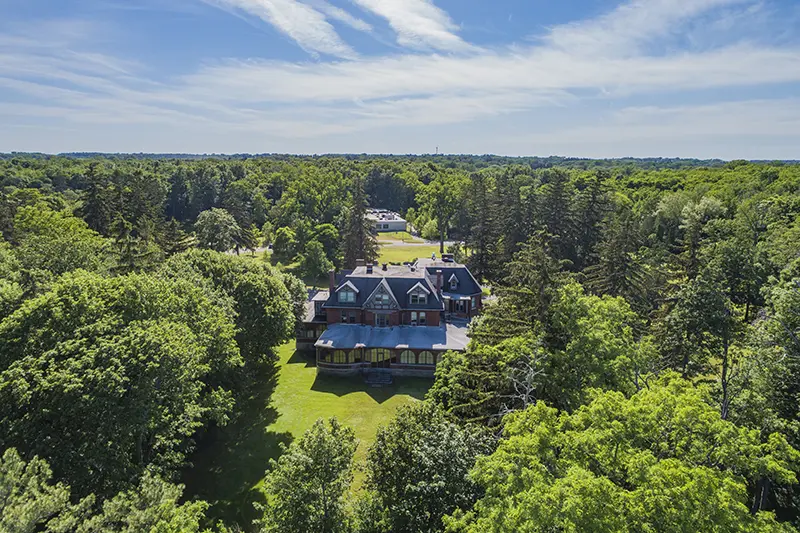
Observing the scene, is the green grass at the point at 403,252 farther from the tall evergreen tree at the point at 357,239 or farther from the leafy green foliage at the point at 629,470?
the leafy green foliage at the point at 629,470

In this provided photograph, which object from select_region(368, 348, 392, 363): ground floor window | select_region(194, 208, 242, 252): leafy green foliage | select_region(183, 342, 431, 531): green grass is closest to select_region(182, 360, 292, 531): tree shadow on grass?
select_region(183, 342, 431, 531): green grass

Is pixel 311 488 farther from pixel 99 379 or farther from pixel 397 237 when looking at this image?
pixel 397 237

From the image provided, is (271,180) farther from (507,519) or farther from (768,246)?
(507,519)

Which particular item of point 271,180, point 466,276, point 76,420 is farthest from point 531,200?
point 271,180

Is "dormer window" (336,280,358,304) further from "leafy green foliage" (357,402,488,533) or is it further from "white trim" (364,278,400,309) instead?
"leafy green foliage" (357,402,488,533)

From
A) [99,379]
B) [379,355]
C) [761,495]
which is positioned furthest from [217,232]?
[761,495]

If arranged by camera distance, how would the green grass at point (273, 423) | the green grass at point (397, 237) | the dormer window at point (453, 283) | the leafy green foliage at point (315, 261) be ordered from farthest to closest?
the green grass at point (397, 237) < the leafy green foliage at point (315, 261) < the dormer window at point (453, 283) < the green grass at point (273, 423)

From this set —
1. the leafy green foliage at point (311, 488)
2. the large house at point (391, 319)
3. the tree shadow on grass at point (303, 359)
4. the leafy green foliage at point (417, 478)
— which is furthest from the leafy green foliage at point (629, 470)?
the tree shadow on grass at point (303, 359)

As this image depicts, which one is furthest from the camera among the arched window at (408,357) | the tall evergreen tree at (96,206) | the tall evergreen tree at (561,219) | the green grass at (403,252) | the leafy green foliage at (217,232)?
the green grass at (403,252)
